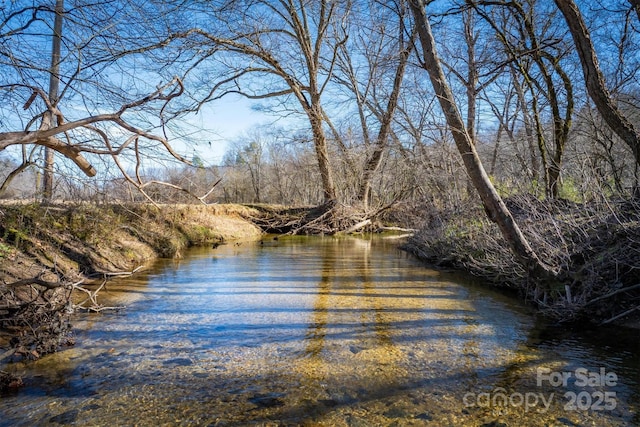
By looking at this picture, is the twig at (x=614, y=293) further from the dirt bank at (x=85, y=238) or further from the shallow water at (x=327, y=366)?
the dirt bank at (x=85, y=238)

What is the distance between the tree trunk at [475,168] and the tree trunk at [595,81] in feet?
5.39

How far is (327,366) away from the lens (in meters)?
3.63

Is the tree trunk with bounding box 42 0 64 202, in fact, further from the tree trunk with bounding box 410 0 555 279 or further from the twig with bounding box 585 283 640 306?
the twig with bounding box 585 283 640 306

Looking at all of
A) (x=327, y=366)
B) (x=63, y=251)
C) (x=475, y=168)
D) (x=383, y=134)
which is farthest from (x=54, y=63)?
(x=383, y=134)

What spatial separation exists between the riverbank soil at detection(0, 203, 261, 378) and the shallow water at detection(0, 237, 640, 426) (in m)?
0.39

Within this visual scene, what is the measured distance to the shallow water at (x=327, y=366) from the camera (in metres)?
2.84

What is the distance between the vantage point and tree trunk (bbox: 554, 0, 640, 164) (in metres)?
5.16

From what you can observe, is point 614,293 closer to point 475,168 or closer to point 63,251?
point 475,168

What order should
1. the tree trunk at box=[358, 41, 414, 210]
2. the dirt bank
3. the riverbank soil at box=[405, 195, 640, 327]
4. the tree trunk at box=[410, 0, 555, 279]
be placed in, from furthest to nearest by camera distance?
the tree trunk at box=[358, 41, 414, 210] < the dirt bank < the tree trunk at box=[410, 0, 555, 279] < the riverbank soil at box=[405, 195, 640, 327]

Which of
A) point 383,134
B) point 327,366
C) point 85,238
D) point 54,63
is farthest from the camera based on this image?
point 383,134

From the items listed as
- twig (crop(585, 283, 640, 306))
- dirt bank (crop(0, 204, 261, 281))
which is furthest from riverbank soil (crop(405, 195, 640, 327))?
dirt bank (crop(0, 204, 261, 281))

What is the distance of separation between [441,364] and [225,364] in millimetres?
2000

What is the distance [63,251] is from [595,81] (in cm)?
931

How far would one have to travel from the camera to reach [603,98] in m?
5.22
